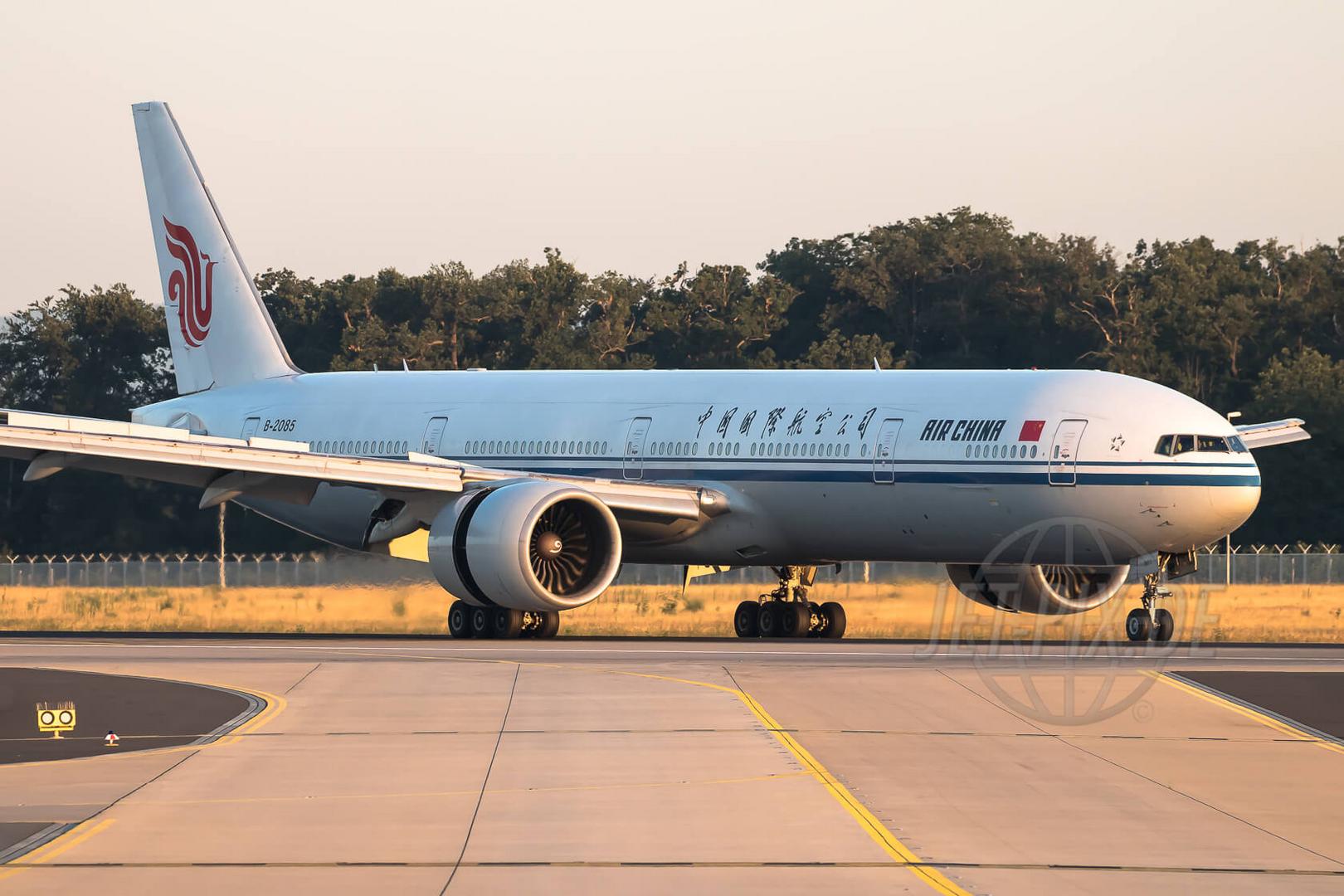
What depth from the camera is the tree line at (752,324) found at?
78000 millimetres

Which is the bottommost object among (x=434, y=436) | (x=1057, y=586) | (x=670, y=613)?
(x=670, y=613)

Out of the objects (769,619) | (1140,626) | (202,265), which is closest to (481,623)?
(769,619)

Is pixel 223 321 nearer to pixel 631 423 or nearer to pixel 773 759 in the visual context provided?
pixel 631 423

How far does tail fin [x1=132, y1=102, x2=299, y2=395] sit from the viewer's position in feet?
148

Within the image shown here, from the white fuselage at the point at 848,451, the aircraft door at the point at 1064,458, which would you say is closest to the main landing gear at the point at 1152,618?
the white fuselage at the point at 848,451

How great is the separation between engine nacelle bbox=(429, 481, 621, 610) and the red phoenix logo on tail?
13.5 meters

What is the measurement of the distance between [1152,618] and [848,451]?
221 inches

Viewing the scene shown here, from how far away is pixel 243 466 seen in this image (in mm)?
33469

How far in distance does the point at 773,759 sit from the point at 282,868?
6.37 metres

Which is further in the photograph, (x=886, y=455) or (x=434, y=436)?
(x=434, y=436)

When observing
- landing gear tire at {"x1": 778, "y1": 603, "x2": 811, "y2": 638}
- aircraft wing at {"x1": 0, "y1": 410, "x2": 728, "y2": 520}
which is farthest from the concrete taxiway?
landing gear tire at {"x1": 778, "y1": 603, "x2": 811, "y2": 638}

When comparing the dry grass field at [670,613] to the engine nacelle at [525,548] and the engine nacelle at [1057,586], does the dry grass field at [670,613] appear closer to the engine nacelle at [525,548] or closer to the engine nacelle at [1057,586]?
the engine nacelle at [1057,586]

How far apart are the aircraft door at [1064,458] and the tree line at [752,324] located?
4251cm

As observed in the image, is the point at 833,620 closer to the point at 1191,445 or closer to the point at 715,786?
the point at 1191,445
